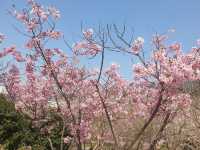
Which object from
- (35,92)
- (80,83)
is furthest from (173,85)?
(35,92)

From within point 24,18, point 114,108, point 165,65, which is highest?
point 24,18

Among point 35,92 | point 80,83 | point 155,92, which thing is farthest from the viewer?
point 35,92

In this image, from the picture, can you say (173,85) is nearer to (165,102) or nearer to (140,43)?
(165,102)

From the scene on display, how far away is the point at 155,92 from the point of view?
7.84 meters

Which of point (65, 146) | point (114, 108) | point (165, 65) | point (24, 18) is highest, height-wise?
point (24, 18)

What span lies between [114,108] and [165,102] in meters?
3.83

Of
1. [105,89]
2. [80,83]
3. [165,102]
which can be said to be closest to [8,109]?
[80,83]

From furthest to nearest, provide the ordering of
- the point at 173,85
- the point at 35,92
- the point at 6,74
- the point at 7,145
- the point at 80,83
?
the point at 6,74, the point at 35,92, the point at 80,83, the point at 7,145, the point at 173,85

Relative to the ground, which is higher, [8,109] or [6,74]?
[6,74]

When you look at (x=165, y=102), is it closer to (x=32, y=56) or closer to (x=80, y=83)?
(x=80, y=83)

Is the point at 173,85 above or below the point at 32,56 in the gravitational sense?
below

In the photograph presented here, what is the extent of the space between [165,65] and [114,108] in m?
4.23

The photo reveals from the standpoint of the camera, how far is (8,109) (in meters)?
11.8

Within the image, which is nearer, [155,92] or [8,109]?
[155,92]
